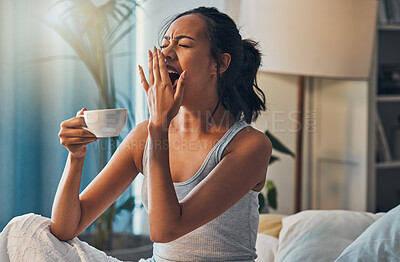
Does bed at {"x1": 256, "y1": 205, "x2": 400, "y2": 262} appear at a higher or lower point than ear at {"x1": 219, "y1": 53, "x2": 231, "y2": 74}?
lower

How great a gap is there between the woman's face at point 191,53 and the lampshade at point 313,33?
87 centimetres

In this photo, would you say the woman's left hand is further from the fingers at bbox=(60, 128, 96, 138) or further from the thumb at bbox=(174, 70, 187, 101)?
the fingers at bbox=(60, 128, 96, 138)

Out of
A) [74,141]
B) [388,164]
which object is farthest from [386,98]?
[74,141]

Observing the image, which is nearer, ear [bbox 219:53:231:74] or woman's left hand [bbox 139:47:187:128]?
woman's left hand [bbox 139:47:187:128]

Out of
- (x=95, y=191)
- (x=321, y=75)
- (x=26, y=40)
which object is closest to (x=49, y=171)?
(x=26, y=40)

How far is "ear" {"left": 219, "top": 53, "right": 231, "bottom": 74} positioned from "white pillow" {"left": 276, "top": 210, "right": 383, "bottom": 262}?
0.57 metres

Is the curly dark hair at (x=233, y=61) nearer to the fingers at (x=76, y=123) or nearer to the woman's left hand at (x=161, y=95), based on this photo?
the woman's left hand at (x=161, y=95)

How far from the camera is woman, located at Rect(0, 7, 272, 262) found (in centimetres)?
111

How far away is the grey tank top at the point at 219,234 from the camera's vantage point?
124 cm

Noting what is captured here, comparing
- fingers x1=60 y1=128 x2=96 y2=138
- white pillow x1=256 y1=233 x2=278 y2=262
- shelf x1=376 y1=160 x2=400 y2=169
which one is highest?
fingers x1=60 y1=128 x2=96 y2=138

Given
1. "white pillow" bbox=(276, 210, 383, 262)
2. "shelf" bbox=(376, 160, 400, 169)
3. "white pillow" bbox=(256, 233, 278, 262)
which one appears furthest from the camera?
"shelf" bbox=(376, 160, 400, 169)

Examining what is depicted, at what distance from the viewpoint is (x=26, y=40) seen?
216cm

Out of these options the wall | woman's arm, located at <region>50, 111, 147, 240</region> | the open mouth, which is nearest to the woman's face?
the open mouth

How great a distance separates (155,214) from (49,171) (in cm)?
128
